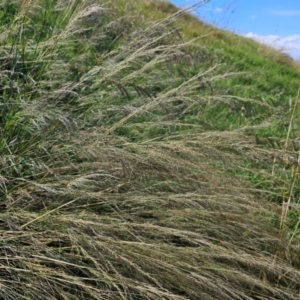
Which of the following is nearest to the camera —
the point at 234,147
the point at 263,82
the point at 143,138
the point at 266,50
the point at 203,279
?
the point at 203,279

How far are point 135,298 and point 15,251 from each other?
1.29ft

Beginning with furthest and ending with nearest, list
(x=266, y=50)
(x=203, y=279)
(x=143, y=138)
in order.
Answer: (x=266, y=50) < (x=143, y=138) < (x=203, y=279)

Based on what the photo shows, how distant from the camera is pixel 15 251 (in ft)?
5.58

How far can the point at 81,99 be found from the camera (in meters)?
2.51

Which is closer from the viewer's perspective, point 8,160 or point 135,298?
point 135,298

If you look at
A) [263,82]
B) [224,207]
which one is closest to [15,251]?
[224,207]

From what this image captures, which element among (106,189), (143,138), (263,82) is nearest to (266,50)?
(263,82)

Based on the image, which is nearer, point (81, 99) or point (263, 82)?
point (81, 99)

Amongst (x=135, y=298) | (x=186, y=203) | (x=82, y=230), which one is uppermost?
(x=186, y=203)

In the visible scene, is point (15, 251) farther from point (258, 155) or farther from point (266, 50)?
point (266, 50)

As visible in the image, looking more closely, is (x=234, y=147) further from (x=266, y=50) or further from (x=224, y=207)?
(x=266, y=50)

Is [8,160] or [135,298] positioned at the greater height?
[8,160]

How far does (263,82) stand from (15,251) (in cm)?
446

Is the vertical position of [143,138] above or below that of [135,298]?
above
